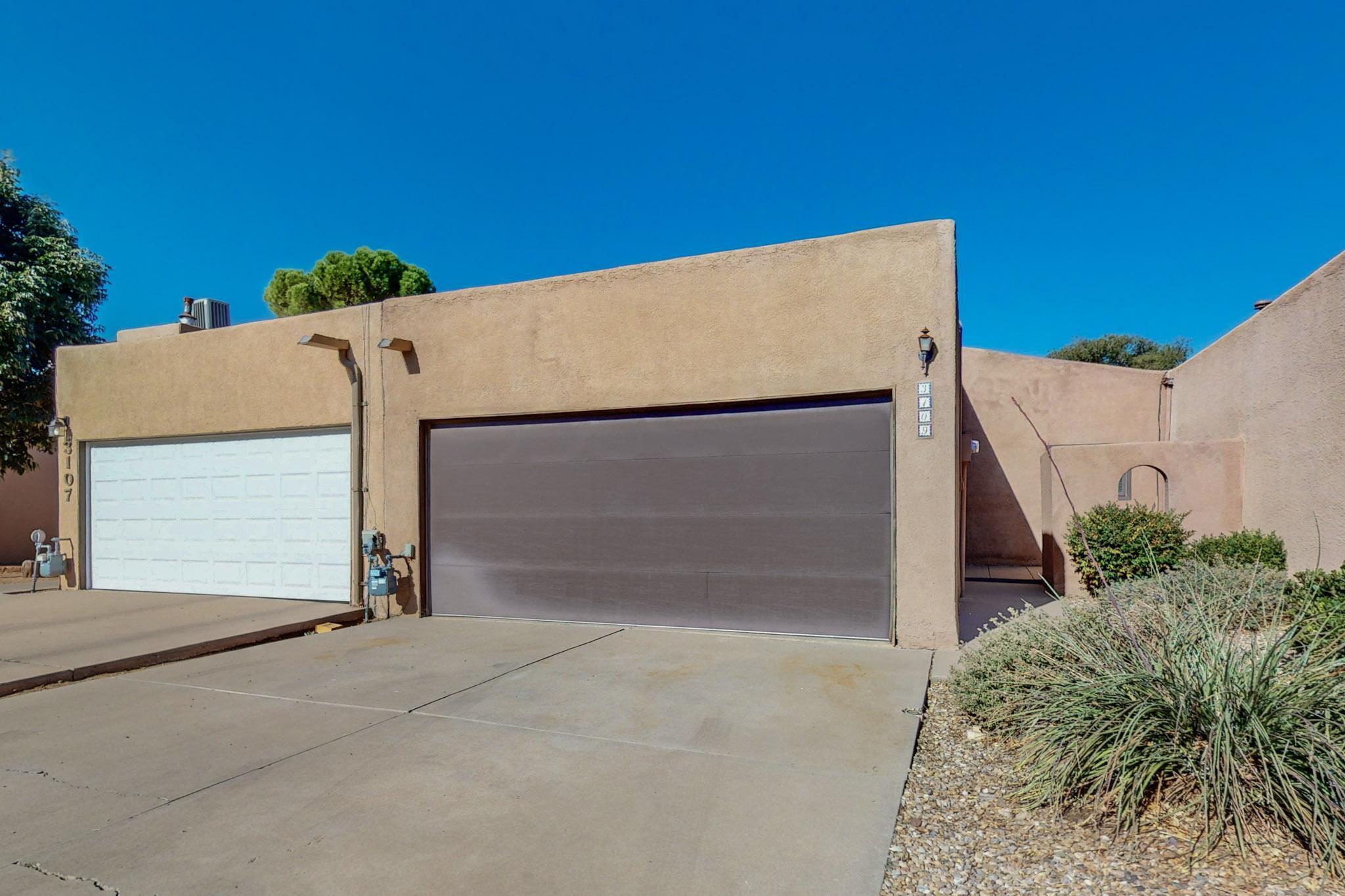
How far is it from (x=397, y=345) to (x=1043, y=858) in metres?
8.35

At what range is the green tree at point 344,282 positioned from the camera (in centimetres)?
2138

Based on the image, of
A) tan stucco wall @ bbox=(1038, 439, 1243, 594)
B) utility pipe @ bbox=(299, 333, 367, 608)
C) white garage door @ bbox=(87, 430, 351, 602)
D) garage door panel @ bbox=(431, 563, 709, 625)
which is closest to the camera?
garage door panel @ bbox=(431, 563, 709, 625)

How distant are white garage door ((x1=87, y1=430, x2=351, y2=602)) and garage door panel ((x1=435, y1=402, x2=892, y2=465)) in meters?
2.00

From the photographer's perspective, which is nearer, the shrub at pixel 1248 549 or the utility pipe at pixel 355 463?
the utility pipe at pixel 355 463

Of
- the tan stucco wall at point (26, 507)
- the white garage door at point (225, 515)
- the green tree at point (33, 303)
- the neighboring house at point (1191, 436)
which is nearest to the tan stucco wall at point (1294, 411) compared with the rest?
the neighboring house at point (1191, 436)

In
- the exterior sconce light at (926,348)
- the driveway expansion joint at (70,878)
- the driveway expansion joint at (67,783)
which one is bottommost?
the driveway expansion joint at (67,783)

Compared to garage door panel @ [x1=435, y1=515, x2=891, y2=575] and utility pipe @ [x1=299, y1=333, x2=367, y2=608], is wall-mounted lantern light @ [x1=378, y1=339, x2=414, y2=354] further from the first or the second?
garage door panel @ [x1=435, y1=515, x2=891, y2=575]

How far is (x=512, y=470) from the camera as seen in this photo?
8586 millimetres

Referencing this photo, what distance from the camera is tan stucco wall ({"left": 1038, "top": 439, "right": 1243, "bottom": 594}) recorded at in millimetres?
10836

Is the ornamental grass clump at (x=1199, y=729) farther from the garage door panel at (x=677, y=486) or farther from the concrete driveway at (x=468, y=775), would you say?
the garage door panel at (x=677, y=486)

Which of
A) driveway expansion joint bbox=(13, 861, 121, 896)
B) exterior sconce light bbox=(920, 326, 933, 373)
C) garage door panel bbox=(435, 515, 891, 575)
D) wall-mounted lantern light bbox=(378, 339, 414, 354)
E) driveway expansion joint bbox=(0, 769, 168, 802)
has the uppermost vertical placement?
wall-mounted lantern light bbox=(378, 339, 414, 354)

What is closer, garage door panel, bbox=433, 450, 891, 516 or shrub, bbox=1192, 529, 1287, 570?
garage door panel, bbox=433, 450, 891, 516

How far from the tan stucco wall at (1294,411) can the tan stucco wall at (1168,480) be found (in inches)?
8.9

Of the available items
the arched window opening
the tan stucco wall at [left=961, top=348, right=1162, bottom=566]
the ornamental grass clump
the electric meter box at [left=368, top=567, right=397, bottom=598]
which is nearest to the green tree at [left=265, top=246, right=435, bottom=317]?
the electric meter box at [left=368, top=567, right=397, bottom=598]
